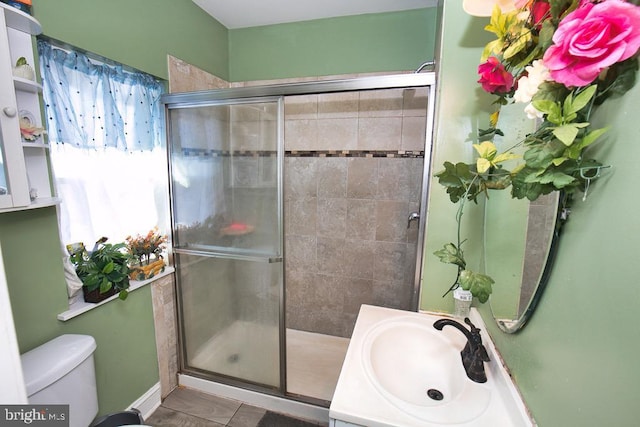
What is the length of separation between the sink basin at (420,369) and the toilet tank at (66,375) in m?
1.22

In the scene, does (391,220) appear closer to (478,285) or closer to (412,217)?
(412,217)

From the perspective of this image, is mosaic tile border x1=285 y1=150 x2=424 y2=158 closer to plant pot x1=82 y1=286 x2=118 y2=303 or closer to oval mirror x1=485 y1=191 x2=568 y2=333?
oval mirror x1=485 y1=191 x2=568 y2=333

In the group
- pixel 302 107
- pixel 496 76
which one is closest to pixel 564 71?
pixel 496 76

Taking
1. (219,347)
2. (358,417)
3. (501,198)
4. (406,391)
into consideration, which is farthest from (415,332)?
(219,347)

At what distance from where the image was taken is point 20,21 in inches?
40.7

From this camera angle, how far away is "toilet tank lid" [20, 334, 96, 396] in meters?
1.07

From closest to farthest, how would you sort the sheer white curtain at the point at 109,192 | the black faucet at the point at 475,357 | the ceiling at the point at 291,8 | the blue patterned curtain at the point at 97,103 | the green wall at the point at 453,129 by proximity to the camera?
the black faucet at the point at 475,357 < the green wall at the point at 453,129 < the blue patterned curtain at the point at 97,103 < the sheer white curtain at the point at 109,192 < the ceiling at the point at 291,8

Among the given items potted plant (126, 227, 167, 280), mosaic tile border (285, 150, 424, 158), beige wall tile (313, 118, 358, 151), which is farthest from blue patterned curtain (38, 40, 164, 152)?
beige wall tile (313, 118, 358, 151)

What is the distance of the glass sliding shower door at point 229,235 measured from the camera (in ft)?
5.51

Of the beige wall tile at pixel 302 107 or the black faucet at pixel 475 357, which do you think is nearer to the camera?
the black faucet at pixel 475 357

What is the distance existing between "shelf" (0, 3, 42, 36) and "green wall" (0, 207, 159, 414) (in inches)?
28.0

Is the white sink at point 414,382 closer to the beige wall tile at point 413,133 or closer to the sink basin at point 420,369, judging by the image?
the sink basin at point 420,369

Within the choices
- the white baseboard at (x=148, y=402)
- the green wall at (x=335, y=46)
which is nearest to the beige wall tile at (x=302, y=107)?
the green wall at (x=335, y=46)

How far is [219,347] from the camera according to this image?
6.62ft
